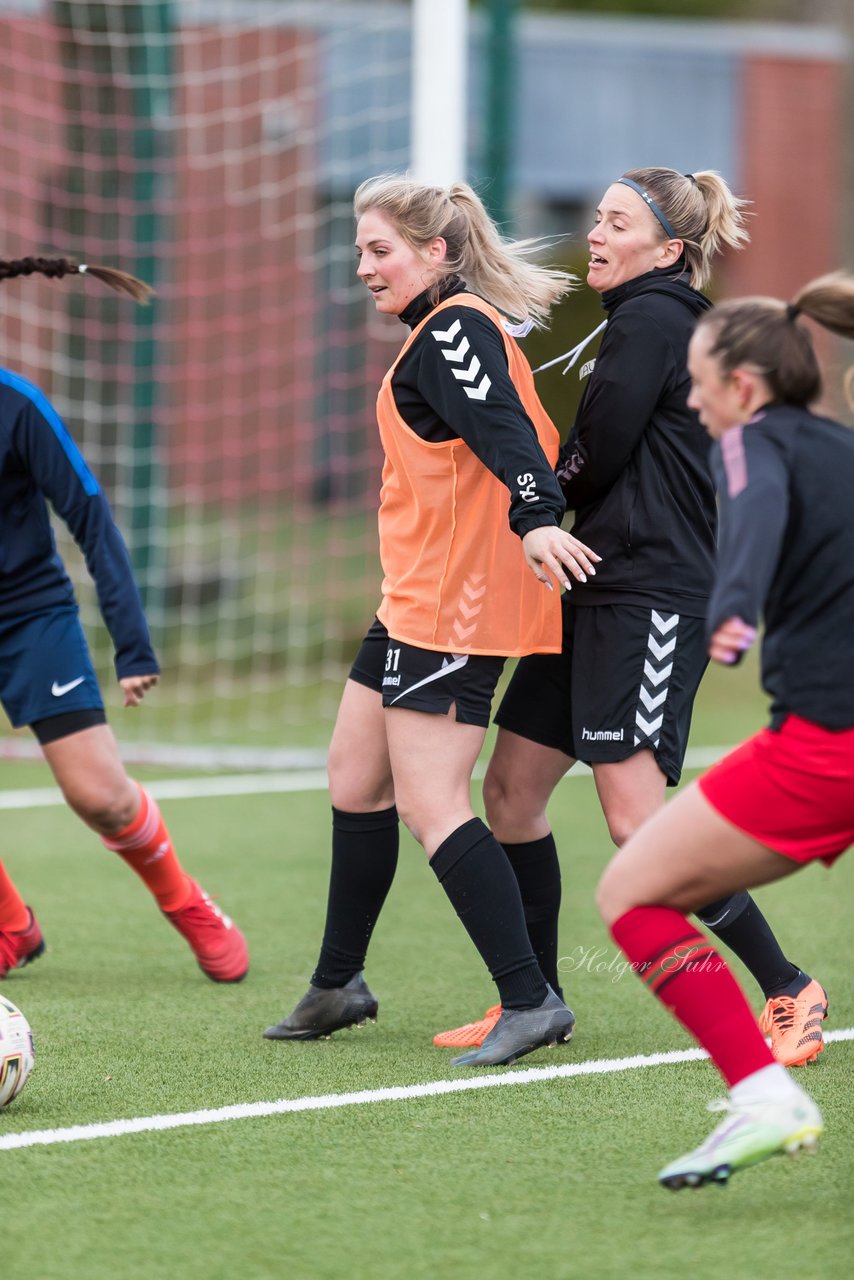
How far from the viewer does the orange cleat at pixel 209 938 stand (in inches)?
199

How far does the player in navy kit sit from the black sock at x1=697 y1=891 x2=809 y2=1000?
61.6 inches

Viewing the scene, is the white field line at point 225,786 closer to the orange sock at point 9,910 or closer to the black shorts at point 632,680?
the orange sock at point 9,910

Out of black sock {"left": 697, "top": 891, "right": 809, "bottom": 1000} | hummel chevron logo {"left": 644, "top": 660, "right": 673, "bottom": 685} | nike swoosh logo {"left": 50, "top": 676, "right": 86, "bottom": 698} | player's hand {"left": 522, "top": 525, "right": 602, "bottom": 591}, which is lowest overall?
black sock {"left": 697, "top": 891, "right": 809, "bottom": 1000}

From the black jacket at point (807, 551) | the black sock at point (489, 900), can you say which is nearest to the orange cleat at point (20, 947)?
the black sock at point (489, 900)

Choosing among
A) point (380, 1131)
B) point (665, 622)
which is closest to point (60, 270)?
point (665, 622)

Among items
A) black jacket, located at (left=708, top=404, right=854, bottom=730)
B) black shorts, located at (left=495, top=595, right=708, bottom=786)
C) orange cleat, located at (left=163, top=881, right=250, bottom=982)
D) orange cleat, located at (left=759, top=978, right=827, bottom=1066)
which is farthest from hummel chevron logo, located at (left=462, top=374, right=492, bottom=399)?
orange cleat, located at (left=163, top=881, right=250, bottom=982)

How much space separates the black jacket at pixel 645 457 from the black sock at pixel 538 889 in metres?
0.69

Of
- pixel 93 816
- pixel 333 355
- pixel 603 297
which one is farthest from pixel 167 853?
pixel 333 355

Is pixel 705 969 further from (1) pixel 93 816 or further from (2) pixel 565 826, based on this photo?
(2) pixel 565 826

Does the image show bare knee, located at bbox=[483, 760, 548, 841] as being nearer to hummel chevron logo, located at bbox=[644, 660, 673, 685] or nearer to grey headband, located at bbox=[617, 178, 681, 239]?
hummel chevron logo, located at bbox=[644, 660, 673, 685]

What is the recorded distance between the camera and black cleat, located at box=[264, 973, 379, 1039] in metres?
4.41

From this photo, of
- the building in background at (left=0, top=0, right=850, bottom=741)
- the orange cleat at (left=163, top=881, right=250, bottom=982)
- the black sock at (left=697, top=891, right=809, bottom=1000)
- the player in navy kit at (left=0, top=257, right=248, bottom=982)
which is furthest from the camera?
the building in background at (left=0, top=0, right=850, bottom=741)

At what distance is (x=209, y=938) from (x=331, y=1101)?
4.20 ft

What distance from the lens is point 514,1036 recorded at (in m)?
4.11
